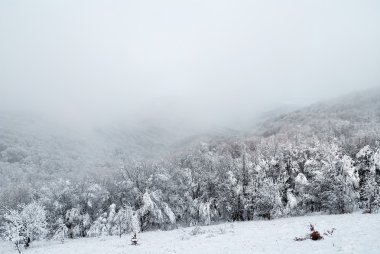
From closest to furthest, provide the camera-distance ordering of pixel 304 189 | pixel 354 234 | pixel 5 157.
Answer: pixel 354 234, pixel 304 189, pixel 5 157

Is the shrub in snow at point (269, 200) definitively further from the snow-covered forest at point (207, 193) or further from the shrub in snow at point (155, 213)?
the shrub in snow at point (155, 213)

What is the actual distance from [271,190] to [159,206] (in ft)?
59.6

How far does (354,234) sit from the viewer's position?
87.7 ft

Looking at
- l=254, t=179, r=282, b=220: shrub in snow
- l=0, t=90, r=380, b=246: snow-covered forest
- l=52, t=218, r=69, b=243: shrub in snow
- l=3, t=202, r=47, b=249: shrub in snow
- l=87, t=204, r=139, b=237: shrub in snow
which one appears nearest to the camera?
l=3, t=202, r=47, b=249: shrub in snow

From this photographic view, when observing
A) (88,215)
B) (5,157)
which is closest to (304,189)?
(88,215)

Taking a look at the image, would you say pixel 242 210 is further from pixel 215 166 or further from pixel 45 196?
pixel 45 196

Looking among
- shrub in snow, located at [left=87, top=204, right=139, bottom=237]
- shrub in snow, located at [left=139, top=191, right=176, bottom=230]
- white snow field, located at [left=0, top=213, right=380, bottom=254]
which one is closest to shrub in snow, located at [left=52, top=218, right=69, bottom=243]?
shrub in snow, located at [left=87, top=204, right=139, bottom=237]

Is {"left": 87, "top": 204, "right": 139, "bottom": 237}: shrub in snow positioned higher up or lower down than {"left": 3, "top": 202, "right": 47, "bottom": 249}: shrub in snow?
lower down

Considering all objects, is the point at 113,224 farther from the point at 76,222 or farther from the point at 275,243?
the point at 275,243

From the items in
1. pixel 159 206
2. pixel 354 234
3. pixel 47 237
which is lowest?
pixel 47 237

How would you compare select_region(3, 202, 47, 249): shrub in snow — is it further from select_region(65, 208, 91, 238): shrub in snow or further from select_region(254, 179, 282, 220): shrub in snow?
select_region(254, 179, 282, 220): shrub in snow

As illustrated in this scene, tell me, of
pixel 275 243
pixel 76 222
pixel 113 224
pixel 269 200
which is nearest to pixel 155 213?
pixel 113 224

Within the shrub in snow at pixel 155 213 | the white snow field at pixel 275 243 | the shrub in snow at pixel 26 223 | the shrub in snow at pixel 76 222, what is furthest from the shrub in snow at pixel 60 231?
the white snow field at pixel 275 243

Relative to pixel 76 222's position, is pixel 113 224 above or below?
above
